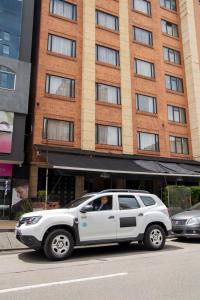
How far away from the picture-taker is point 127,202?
33.4ft

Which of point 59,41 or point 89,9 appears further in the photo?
point 89,9

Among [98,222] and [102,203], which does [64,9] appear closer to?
[102,203]

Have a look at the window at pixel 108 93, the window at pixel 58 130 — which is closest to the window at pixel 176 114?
the window at pixel 108 93

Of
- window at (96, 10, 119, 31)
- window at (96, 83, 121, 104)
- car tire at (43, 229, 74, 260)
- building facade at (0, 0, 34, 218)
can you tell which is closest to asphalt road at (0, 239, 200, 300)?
car tire at (43, 229, 74, 260)

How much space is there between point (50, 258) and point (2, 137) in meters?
10.8

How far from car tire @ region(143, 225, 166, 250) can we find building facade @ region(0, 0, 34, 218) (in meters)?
10.0

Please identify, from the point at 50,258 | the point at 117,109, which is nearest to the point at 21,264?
the point at 50,258

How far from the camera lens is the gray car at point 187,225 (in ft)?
38.1

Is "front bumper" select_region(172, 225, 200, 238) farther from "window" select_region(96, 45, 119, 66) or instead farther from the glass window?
"window" select_region(96, 45, 119, 66)

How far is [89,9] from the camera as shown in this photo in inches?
950

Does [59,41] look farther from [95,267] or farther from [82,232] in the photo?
[95,267]

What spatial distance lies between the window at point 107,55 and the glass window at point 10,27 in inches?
252

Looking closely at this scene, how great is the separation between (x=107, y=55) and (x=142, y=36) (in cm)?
439

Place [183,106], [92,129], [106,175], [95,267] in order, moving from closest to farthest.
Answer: [95,267] < [106,175] < [92,129] < [183,106]
